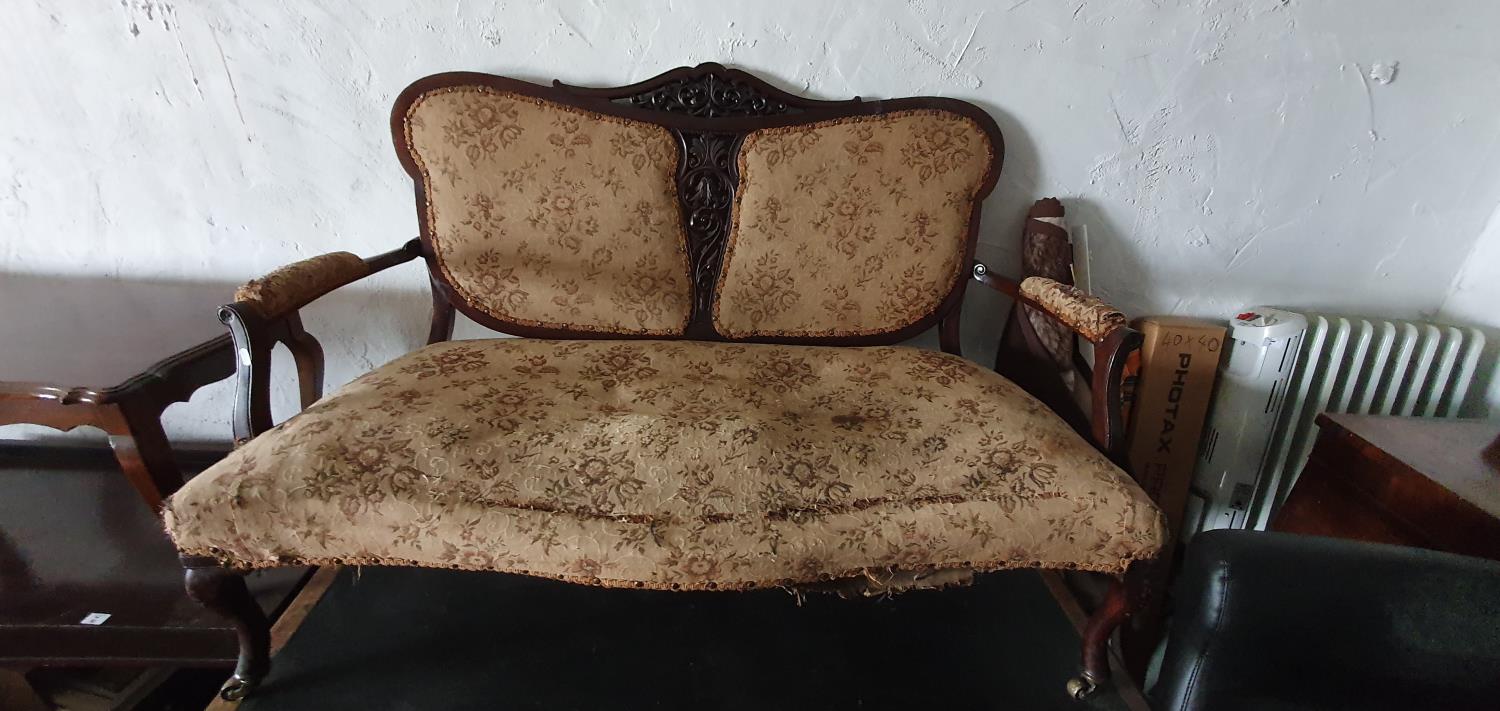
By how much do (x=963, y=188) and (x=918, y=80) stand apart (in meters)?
0.26

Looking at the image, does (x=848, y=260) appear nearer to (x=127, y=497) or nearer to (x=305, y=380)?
(x=305, y=380)

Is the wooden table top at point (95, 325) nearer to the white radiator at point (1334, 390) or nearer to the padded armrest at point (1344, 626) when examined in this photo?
the padded armrest at point (1344, 626)

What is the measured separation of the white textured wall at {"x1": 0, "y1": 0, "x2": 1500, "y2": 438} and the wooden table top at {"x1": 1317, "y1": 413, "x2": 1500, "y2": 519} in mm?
480

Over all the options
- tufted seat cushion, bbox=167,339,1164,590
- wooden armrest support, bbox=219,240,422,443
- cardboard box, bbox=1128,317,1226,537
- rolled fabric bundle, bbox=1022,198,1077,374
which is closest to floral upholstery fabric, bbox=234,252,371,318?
wooden armrest support, bbox=219,240,422,443

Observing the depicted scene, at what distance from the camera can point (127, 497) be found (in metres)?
1.42

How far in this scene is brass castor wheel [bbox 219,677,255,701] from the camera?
99cm

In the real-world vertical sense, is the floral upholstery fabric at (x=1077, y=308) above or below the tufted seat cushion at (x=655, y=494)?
above

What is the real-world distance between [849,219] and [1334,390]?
4.09 ft

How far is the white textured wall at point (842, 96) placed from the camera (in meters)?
1.34

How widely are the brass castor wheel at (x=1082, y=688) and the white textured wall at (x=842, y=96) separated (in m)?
0.93

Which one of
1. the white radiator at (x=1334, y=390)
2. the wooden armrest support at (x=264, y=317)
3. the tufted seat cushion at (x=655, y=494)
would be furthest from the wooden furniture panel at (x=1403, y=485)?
the wooden armrest support at (x=264, y=317)

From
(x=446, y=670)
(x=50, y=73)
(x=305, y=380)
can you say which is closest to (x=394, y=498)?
(x=446, y=670)

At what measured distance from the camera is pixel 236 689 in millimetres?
991

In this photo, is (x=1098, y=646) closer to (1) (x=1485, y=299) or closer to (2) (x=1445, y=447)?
(2) (x=1445, y=447)
